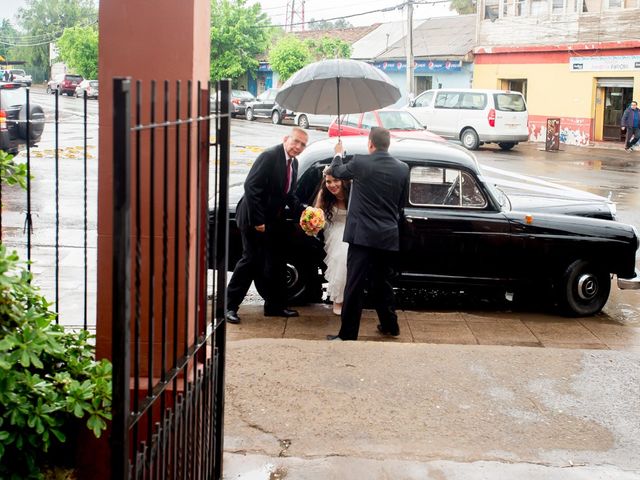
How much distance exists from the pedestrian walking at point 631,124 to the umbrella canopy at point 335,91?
892 inches

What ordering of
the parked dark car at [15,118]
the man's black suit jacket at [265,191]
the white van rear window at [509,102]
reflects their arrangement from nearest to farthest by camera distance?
1. the man's black suit jacket at [265,191]
2. the parked dark car at [15,118]
3. the white van rear window at [509,102]

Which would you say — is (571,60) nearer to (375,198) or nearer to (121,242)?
(375,198)

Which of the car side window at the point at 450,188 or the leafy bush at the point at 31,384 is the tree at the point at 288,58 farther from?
the leafy bush at the point at 31,384

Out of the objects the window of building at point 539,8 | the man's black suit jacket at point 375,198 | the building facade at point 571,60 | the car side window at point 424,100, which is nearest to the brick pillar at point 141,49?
the man's black suit jacket at point 375,198

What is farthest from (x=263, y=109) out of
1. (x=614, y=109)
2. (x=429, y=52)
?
(x=614, y=109)

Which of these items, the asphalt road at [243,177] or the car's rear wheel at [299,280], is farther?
the asphalt road at [243,177]

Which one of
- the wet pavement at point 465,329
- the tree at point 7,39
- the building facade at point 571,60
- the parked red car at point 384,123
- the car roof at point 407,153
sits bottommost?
the wet pavement at point 465,329

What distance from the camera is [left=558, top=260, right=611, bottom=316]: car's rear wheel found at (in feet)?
→ 28.0

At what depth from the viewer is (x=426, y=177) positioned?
849 cm

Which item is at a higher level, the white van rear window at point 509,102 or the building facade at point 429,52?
the building facade at point 429,52

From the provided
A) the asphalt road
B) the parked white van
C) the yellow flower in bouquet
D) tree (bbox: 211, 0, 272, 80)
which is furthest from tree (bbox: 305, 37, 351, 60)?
the yellow flower in bouquet

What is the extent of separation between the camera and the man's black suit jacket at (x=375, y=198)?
7102mm

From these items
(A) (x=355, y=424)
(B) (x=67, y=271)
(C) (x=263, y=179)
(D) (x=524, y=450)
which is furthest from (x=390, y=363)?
(B) (x=67, y=271)

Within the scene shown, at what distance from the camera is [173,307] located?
4039 mm
